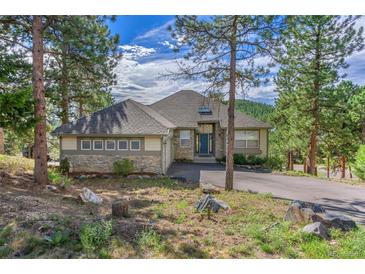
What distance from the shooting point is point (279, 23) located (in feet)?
21.7

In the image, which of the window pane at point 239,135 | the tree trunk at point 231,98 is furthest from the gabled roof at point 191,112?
the tree trunk at point 231,98

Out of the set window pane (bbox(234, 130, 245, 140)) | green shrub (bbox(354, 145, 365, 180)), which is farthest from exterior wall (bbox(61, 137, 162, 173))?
green shrub (bbox(354, 145, 365, 180))

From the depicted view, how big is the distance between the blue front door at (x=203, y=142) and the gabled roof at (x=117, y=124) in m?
6.06

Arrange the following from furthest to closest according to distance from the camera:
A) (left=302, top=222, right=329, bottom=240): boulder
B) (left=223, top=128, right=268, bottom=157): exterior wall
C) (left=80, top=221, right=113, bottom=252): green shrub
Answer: (left=223, top=128, right=268, bottom=157): exterior wall
(left=302, top=222, right=329, bottom=240): boulder
(left=80, top=221, right=113, bottom=252): green shrub

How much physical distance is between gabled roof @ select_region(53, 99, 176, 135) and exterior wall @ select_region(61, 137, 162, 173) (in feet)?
1.34

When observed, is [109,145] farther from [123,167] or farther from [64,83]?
[64,83]

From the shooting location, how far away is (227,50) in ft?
27.1

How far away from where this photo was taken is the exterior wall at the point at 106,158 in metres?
12.5

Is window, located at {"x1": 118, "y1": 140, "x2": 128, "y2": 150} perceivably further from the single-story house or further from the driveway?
the driveway

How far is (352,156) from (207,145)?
10743 mm

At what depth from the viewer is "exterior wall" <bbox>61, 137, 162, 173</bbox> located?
12.5 metres

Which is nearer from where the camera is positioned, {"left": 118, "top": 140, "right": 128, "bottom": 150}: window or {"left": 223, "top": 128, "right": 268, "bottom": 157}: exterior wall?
{"left": 118, "top": 140, "right": 128, "bottom": 150}: window

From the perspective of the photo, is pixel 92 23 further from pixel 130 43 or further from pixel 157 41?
pixel 157 41

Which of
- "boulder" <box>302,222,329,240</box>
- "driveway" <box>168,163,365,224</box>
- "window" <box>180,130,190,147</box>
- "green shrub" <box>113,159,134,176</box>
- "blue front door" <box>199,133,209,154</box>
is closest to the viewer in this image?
"boulder" <box>302,222,329,240</box>
